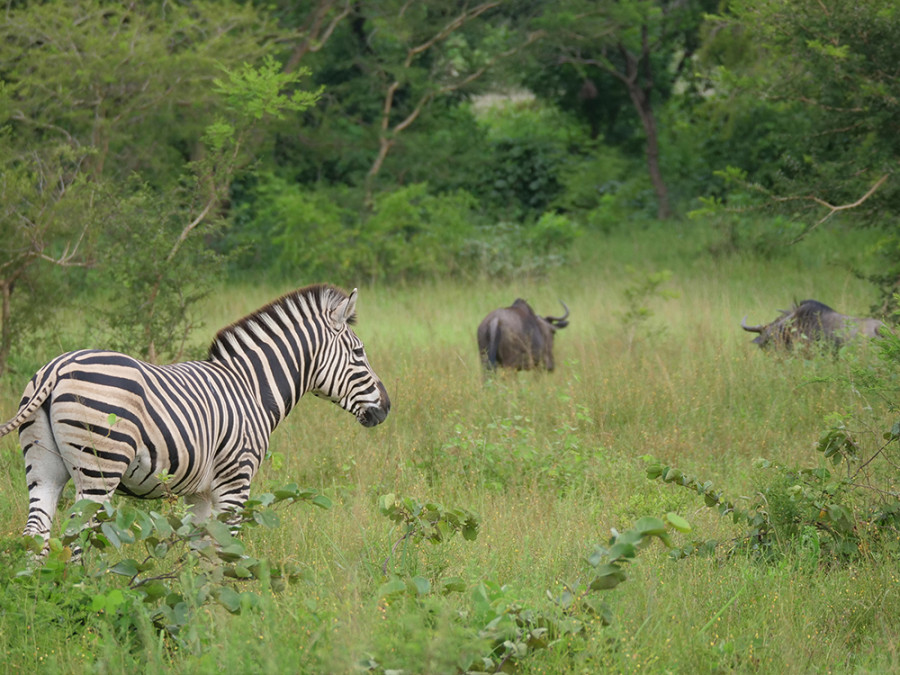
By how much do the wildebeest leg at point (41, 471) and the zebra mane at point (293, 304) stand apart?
1.04 meters

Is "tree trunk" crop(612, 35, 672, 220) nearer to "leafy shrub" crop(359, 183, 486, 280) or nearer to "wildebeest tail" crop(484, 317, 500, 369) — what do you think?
"leafy shrub" crop(359, 183, 486, 280)

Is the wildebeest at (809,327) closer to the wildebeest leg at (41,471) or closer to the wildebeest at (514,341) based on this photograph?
the wildebeest at (514,341)

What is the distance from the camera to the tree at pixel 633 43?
67.3 feet

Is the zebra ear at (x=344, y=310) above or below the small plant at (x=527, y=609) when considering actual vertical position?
above

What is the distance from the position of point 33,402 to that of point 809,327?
300 inches

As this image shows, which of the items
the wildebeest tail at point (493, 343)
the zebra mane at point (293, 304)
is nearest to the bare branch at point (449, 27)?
the wildebeest tail at point (493, 343)

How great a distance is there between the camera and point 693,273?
16750mm

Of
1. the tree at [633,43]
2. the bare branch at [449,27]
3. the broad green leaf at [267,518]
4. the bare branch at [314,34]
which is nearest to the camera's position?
the broad green leaf at [267,518]

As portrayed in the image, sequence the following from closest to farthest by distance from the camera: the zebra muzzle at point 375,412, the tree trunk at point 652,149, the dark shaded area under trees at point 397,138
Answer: the zebra muzzle at point 375,412, the dark shaded area under trees at point 397,138, the tree trunk at point 652,149

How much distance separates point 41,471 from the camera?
420cm

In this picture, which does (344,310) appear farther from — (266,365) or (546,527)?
(546,527)

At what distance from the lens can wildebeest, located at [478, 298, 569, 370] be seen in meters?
9.52

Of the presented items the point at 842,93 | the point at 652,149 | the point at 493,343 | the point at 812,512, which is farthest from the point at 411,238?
the point at 812,512

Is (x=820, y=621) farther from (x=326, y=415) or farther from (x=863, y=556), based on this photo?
(x=326, y=415)
